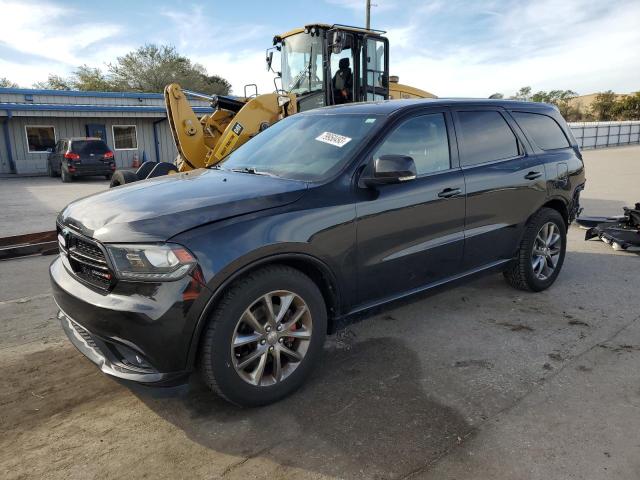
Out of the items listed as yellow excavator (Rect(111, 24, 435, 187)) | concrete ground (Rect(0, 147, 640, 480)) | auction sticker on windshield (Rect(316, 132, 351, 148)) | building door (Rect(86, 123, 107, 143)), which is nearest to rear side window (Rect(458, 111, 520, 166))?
auction sticker on windshield (Rect(316, 132, 351, 148))

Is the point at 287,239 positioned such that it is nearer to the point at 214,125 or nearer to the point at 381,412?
the point at 381,412

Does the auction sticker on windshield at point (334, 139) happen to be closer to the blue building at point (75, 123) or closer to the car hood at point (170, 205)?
the car hood at point (170, 205)

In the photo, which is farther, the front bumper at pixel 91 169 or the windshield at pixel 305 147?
the front bumper at pixel 91 169

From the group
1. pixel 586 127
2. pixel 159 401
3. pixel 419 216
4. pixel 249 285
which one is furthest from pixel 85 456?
pixel 586 127

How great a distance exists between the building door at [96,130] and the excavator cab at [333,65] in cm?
1847

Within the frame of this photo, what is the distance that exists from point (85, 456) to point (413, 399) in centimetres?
185

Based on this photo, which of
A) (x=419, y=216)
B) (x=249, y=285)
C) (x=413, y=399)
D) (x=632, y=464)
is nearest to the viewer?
(x=632, y=464)

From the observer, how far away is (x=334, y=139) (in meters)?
3.54

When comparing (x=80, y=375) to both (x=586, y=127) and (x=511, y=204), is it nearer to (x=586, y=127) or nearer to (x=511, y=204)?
(x=511, y=204)

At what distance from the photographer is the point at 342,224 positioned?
10.0ft

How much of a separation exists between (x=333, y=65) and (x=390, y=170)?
6.75 meters

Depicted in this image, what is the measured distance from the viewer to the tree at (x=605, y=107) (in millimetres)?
55922

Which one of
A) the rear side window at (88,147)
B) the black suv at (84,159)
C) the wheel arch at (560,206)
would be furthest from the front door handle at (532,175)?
the rear side window at (88,147)

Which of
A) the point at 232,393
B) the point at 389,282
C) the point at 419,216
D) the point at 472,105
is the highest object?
the point at 472,105
